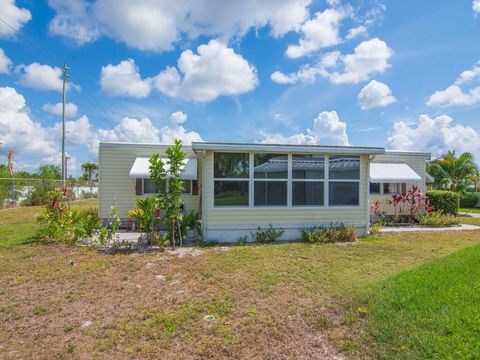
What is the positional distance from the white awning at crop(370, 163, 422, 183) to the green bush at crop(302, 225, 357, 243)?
15.3ft

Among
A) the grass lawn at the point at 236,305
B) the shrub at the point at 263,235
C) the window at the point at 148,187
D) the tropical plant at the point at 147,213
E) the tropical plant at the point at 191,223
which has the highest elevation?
the window at the point at 148,187

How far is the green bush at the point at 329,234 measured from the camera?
10133 millimetres

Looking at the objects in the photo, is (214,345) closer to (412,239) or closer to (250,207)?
(250,207)

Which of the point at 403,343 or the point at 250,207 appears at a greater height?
the point at 250,207

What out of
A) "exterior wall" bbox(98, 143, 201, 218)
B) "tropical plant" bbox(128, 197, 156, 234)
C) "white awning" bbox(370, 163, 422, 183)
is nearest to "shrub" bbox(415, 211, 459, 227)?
"white awning" bbox(370, 163, 422, 183)

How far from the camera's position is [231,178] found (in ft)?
33.5

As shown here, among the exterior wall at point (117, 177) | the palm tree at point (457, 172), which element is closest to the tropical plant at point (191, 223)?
the exterior wall at point (117, 177)

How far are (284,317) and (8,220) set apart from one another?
1646cm

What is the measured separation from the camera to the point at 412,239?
34.9 ft

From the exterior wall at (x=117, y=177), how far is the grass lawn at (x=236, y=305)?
4528mm

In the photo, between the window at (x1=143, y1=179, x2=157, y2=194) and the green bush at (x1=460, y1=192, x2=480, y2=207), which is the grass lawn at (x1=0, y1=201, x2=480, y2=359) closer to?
the window at (x1=143, y1=179, x2=157, y2=194)

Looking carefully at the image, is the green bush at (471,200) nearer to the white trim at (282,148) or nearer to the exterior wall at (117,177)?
the white trim at (282,148)

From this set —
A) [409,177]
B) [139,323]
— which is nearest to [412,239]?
[409,177]

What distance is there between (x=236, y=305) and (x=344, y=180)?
7295 millimetres
